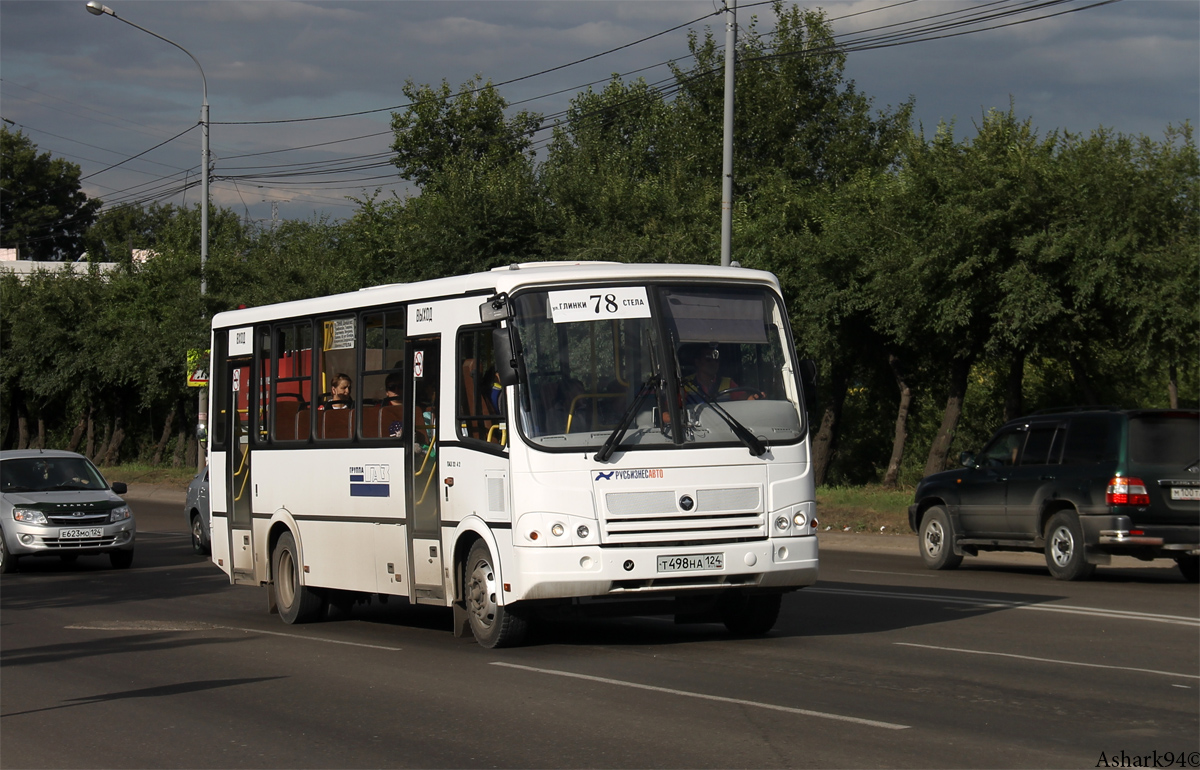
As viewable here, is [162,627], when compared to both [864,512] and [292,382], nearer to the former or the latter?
[292,382]

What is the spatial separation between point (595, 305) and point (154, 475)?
125 ft

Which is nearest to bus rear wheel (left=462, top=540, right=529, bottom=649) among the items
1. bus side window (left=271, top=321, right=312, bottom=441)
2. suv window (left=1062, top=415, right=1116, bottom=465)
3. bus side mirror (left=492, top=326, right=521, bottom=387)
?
bus side mirror (left=492, top=326, right=521, bottom=387)

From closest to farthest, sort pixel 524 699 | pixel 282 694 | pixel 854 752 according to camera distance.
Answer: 1. pixel 854 752
2. pixel 524 699
3. pixel 282 694

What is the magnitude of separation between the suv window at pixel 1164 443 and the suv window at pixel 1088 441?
273 millimetres

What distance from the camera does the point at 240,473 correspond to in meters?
14.9

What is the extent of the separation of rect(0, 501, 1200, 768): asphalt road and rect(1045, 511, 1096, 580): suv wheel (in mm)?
1345

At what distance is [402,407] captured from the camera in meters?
12.0

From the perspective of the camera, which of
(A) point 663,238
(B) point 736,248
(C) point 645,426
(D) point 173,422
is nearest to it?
(C) point 645,426

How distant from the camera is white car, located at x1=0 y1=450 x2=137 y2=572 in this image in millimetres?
20047

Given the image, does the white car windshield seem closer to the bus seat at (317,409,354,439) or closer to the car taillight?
the bus seat at (317,409,354,439)

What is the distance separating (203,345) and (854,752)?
34.6 m

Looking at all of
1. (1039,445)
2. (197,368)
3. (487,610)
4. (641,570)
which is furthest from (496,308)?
(197,368)

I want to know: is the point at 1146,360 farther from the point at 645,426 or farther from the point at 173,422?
the point at 173,422

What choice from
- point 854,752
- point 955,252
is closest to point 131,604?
point 854,752
